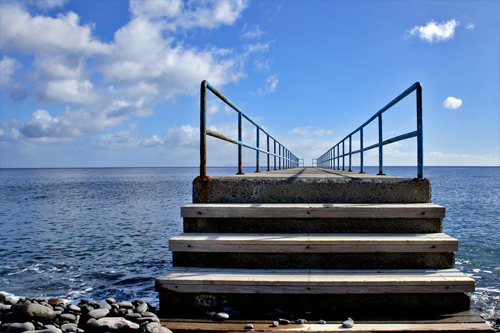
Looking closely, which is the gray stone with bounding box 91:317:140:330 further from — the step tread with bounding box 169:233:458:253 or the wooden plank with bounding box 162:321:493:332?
the step tread with bounding box 169:233:458:253

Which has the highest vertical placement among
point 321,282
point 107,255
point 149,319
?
point 321,282

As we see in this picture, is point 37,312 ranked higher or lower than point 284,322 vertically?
lower

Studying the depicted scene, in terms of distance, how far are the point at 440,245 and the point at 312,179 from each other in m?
1.38

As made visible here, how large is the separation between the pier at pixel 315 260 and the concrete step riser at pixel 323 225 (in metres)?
0.01

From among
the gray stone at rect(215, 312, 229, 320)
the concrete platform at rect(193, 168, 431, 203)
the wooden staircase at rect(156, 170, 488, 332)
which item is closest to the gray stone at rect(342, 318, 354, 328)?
the wooden staircase at rect(156, 170, 488, 332)

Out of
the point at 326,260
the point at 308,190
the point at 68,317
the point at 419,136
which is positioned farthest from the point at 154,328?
the point at 419,136

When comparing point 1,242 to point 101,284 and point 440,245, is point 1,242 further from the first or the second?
point 440,245

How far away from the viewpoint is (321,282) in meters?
2.67

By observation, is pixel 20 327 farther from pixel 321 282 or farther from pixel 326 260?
pixel 326 260

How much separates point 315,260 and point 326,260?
105 mm

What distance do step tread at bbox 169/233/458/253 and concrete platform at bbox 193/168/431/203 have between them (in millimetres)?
559

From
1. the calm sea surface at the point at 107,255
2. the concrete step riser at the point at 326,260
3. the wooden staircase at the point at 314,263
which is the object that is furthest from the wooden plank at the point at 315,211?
the calm sea surface at the point at 107,255

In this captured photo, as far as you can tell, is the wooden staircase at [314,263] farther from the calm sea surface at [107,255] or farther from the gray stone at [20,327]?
the calm sea surface at [107,255]

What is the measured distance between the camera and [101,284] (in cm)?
566
